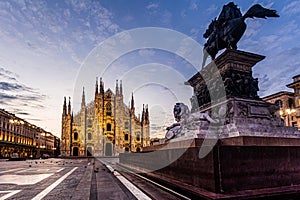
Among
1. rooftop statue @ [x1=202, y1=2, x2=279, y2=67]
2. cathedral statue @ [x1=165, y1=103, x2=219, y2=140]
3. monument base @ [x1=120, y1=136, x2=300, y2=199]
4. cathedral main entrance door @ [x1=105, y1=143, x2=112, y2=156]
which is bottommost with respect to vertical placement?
cathedral main entrance door @ [x1=105, y1=143, x2=112, y2=156]

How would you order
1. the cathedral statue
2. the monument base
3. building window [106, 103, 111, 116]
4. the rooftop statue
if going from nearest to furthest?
1. the monument base
2. the cathedral statue
3. the rooftop statue
4. building window [106, 103, 111, 116]

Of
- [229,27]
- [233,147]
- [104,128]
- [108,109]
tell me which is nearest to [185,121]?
[233,147]

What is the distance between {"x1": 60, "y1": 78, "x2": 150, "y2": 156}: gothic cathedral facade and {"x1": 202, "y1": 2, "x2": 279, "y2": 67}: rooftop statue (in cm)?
5891

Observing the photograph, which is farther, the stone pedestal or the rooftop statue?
the rooftop statue

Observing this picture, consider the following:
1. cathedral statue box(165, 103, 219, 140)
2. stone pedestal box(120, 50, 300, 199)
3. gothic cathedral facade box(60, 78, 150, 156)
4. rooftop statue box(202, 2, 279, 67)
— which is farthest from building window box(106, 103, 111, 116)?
cathedral statue box(165, 103, 219, 140)

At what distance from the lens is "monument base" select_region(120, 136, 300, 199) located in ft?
14.4

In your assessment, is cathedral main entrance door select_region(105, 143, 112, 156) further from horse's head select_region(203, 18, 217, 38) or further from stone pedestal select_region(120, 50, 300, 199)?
horse's head select_region(203, 18, 217, 38)

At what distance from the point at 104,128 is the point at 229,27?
62.9 m

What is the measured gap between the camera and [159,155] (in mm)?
7559

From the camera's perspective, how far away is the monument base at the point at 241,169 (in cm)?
439

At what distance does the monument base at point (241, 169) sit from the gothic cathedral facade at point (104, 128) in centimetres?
6237

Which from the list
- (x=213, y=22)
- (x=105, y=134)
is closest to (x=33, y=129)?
(x=105, y=134)

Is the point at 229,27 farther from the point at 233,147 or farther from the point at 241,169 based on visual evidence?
the point at 241,169

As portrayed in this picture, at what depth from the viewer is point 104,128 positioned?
225 ft
